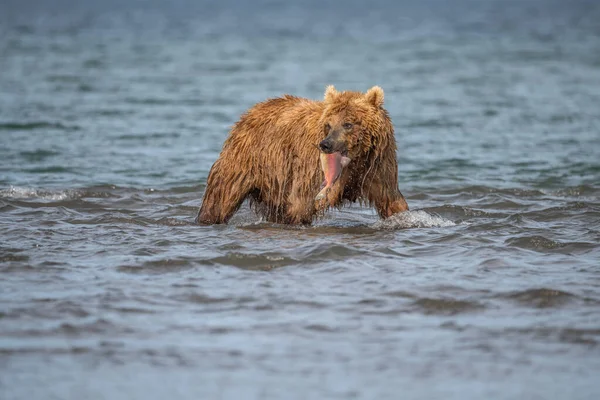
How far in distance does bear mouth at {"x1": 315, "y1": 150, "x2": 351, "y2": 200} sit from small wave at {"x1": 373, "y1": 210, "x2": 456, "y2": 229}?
2.44ft

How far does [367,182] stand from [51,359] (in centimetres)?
367

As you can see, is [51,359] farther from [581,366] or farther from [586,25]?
[586,25]

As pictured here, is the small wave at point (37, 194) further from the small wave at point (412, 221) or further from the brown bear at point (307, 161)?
the small wave at point (412, 221)

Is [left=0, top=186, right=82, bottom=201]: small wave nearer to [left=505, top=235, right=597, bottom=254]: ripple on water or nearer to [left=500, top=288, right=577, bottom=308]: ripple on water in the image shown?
[left=505, top=235, right=597, bottom=254]: ripple on water

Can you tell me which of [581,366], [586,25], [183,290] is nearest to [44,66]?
[183,290]

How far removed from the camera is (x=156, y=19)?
6072 centimetres

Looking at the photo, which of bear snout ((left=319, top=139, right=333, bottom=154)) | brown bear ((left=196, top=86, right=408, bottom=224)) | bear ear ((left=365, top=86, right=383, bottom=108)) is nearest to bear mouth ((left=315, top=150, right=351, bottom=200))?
brown bear ((left=196, top=86, right=408, bottom=224))

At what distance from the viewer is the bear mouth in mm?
8336

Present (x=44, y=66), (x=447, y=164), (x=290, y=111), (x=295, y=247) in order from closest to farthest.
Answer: (x=295, y=247)
(x=290, y=111)
(x=447, y=164)
(x=44, y=66)

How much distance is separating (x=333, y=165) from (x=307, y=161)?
34cm

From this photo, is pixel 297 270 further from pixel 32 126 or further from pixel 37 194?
pixel 32 126

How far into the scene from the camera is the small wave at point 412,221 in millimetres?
8914

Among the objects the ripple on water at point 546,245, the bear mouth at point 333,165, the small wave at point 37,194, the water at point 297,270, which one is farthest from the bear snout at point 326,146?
the small wave at point 37,194

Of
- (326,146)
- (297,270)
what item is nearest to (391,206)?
(326,146)
